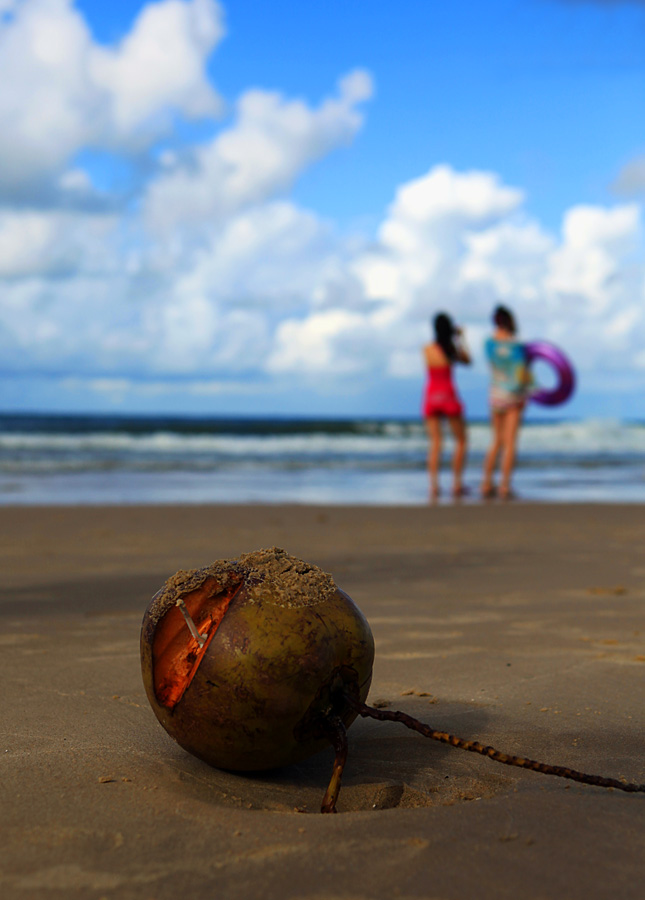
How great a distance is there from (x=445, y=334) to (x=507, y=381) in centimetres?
96

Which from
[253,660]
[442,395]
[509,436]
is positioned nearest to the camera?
[253,660]

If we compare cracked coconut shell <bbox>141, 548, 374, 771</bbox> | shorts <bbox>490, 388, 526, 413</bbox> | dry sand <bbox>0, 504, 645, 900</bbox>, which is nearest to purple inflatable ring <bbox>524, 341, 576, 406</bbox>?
shorts <bbox>490, 388, 526, 413</bbox>

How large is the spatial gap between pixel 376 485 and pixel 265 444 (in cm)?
1302

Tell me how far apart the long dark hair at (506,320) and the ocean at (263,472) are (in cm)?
214

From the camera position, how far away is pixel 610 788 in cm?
198

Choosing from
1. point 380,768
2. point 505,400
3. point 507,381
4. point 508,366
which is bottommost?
point 380,768

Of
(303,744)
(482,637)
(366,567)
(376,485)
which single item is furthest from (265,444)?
(303,744)

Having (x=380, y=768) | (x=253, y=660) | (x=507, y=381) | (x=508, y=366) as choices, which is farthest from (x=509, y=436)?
(x=253, y=660)

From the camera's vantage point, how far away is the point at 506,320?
33.5 feet

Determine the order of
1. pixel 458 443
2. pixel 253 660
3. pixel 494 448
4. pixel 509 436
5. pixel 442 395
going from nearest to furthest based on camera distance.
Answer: pixel 253 660 → pixel 509 436 → pixel 442 395 → pixel 494 448 → pixel 458 443

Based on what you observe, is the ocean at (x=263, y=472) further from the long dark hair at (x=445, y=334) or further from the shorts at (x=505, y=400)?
the long dark hair at (x=445, y=334)

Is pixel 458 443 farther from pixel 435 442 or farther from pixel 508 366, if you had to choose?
pixel 508 366

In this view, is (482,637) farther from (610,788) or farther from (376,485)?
→ (376,485)

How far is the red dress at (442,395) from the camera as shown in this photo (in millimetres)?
10297
